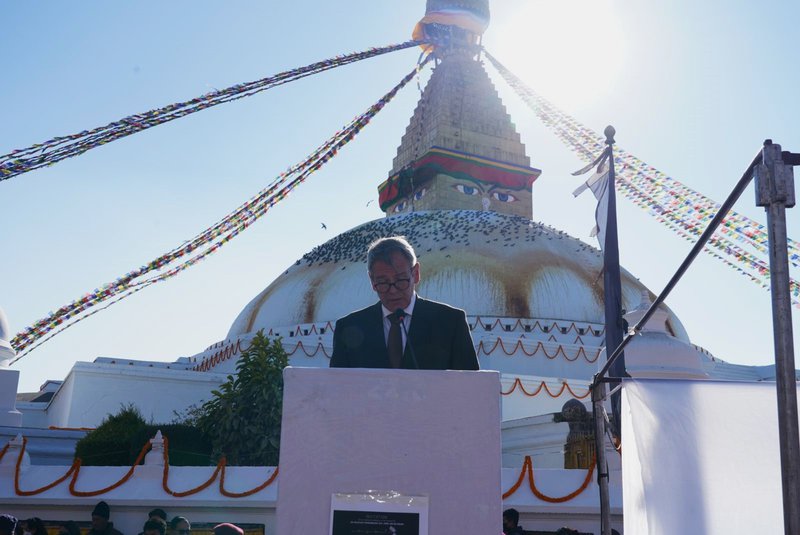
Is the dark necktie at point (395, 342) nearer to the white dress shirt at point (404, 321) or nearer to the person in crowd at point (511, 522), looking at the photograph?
the white dress shirt at point (404, 321)

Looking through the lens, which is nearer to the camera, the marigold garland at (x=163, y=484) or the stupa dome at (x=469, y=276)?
the marigold garland at (x=163, y=484)

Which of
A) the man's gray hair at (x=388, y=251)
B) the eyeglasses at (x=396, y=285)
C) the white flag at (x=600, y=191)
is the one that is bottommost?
the eyeglasses at (x=396, y=285)

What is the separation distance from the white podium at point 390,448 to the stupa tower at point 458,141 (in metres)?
28.8

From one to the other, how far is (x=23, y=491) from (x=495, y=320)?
13913 millimetres

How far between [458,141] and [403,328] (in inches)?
1170

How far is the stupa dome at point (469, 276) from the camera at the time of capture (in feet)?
74.7

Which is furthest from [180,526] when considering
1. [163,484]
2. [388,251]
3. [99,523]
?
[388,251]

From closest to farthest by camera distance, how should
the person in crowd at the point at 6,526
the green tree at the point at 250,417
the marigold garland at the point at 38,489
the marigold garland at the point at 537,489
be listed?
the person in crowd at the point at 6,526
the marigold garland at the point at 537,489
the marigold garland at the point at 38,489
the green tree at the point at 250,417

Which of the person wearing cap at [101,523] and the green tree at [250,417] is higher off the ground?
the green tree at [250,417]

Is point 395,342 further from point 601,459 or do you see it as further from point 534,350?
point 534,350

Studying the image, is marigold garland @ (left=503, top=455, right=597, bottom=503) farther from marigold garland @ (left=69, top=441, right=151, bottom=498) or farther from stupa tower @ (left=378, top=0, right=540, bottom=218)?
stupa tower @ (left=378, top=0, right=540, bottom=218)

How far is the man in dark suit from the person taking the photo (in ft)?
12.1

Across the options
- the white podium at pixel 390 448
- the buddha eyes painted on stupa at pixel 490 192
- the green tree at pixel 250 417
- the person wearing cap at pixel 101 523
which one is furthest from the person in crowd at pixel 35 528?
the buddha eyes painted on stupa at pixel 490 192

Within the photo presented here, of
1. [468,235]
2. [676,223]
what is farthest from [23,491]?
[468,235]
